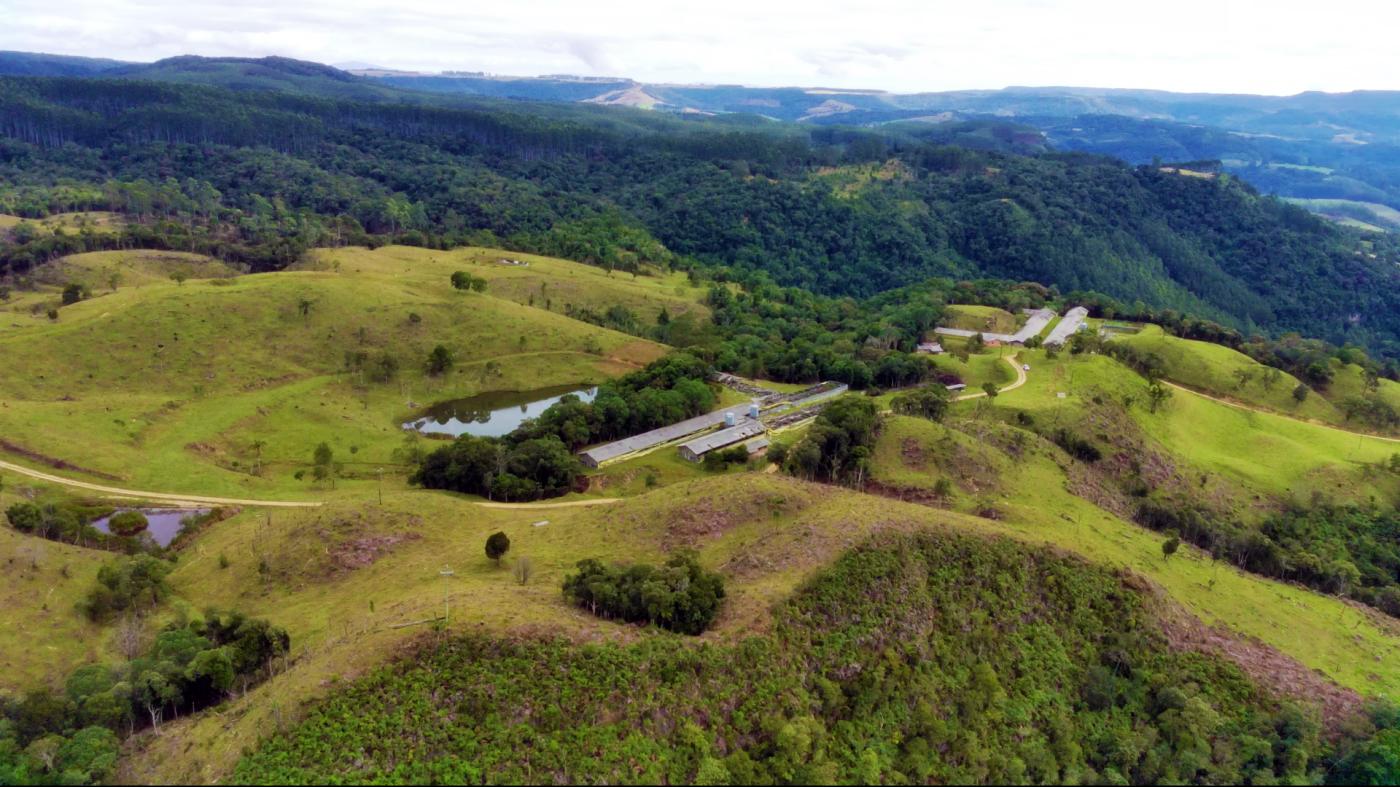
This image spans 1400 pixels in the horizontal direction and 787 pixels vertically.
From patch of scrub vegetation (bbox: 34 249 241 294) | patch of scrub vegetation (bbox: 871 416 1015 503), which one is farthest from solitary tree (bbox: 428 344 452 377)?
patch of scrub vegetation (bbox: 871 416 1015 503)

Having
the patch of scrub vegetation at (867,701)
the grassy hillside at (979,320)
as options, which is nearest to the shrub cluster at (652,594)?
the patch of scrub vegetation at (867,701)

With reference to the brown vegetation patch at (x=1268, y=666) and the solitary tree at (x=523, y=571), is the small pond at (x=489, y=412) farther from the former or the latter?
the brown vegetation patch at (x=1268, y=666)

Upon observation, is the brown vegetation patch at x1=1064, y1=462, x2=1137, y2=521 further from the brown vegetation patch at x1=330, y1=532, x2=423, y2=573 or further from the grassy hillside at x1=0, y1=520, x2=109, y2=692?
the grassy hillside at x1=0, y1=520, x2=109, y2=692

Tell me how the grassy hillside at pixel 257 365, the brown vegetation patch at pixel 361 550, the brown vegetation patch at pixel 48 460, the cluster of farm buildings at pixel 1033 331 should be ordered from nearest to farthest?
the brown vegetation patch at pixel 361 550 → the brown vegetation patch at pixel 48 460 → the grassy hillside at pixel 257 365 → the cluster of farm buildings at pixel 1033 331

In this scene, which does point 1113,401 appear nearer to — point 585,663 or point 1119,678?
point 1119,678

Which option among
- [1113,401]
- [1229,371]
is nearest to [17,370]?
[1113,401]

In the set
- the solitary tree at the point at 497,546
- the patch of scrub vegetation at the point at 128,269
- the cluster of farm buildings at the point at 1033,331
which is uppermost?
the patch of scrub vegetation at the point at 128,269
